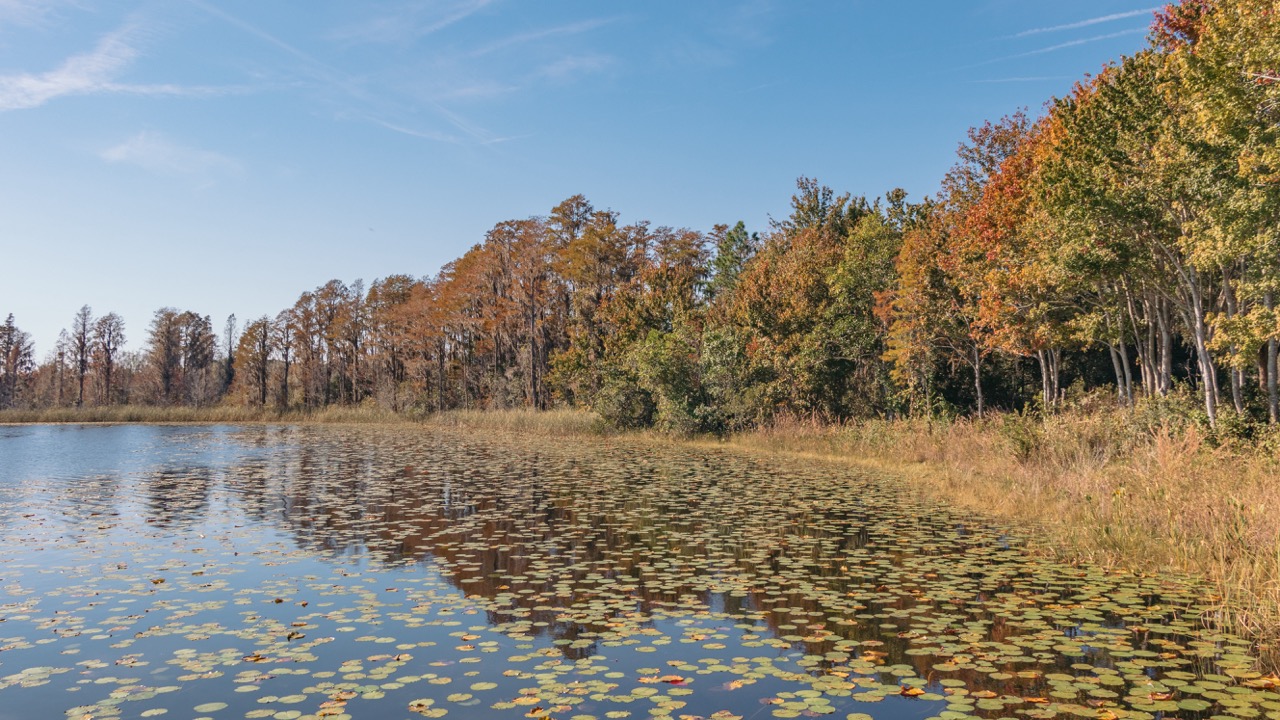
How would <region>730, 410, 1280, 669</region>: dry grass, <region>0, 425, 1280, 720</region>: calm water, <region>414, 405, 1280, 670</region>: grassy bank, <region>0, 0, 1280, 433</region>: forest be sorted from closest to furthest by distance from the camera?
1. <region>0, 425, 1280, 720</region>: calm water
2. <region>730, 410, 1280, 669</region>: dry grass
3. <region>414, 405, 1280, 670</region>: grassy bank
4. <region>0, 0, 1280, 433</region>: forest

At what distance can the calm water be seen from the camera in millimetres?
5371

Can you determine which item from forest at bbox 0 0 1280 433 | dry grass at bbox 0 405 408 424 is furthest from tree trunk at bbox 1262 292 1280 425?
dry grass at bbox 0 405 408 424

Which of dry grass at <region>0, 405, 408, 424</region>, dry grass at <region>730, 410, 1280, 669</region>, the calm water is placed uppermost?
dry grass at <region>0, 405, 408, 424</region>

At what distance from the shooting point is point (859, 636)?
6.74m

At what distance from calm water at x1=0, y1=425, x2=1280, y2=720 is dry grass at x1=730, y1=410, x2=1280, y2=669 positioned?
0.58 meters

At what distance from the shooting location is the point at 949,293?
27.3m

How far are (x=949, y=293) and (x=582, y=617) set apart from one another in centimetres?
2317

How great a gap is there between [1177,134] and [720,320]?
20.4 meters

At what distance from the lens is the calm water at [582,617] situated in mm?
5371

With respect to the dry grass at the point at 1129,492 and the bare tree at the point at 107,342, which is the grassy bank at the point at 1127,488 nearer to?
the dry grass at the point at 1129,492

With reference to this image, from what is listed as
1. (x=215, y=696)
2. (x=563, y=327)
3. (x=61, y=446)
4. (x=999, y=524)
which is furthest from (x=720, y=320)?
(x=215, y=696)

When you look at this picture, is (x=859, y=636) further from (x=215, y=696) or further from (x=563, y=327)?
(x=563, y=327)

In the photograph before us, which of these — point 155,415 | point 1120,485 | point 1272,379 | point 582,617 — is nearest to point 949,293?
point 1272,379

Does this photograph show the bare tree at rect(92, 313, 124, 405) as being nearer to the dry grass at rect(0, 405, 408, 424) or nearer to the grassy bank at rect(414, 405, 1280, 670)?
the dry grass at rect(0, 405, 408, 424)
